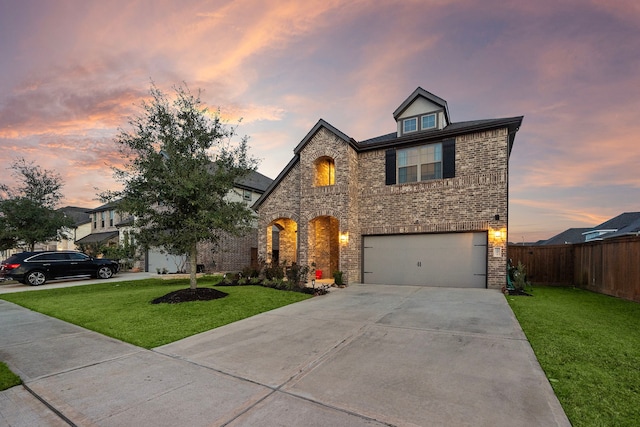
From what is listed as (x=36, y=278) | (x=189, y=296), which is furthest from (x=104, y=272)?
(x=189, y=296)

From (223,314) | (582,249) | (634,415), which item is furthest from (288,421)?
(582,249)

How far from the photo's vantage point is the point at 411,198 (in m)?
12.5

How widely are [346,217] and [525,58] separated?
9109mm

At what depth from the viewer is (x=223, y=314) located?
7250 millimetres

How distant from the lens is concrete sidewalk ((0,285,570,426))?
9.10 ft

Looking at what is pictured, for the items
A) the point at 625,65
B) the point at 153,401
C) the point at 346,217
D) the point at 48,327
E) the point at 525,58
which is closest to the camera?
the point at 153,401

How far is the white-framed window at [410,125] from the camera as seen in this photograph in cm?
1329

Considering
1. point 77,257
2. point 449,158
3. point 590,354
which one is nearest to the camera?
point 590,354

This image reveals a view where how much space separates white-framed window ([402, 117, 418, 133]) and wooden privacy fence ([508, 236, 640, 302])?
734 cm

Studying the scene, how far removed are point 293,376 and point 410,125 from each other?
41.1 ft

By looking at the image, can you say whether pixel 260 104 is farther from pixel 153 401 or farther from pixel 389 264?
pixel 153 401

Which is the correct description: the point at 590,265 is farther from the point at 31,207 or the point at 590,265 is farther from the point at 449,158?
the point at 31,207

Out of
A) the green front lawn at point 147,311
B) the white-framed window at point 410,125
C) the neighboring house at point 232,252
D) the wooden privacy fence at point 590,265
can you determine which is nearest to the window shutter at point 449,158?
the white-framed window at point 410,125

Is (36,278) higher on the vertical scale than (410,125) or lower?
lower
